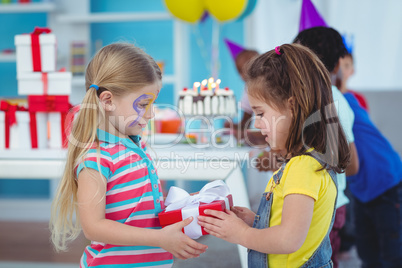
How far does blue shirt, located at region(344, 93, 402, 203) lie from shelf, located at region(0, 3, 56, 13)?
2.91 metres

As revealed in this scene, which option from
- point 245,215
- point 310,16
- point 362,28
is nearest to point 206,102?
point 310,16

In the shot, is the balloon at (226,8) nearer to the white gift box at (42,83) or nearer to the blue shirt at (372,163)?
the blue shirt at (372,163)

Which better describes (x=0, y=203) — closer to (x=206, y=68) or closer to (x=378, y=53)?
(x=206, y=68)

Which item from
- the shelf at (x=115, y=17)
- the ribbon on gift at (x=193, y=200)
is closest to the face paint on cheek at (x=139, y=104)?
the ribbon on gift at (x=193, y=200)

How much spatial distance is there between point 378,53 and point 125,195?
3.59 metres

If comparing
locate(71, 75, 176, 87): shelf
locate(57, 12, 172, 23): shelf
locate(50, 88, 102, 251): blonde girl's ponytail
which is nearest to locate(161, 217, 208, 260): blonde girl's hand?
locate(50, 88, 102, 251): blonde girl's ponytail

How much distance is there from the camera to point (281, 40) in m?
4.12

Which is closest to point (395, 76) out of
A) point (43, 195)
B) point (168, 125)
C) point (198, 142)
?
point (168, 125)

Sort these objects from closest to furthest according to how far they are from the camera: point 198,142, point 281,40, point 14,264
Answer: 1. point 14,264
2. point 198,142
3. point 281,40

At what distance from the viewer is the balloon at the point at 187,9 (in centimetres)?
316

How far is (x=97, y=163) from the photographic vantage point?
902mm

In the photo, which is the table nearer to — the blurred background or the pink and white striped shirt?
the pink and white striped shirt

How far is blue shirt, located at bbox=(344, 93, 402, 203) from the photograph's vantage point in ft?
5.73

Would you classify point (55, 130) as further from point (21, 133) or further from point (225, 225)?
point (225, 225)
